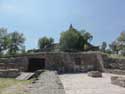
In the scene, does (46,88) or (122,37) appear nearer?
(46,88)

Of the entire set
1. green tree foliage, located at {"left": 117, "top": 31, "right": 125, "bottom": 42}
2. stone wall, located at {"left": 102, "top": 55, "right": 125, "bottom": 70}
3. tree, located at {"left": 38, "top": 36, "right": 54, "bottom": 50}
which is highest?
tree, located at {"left": 38, "top": 36, "right": 54, "bottom": 50}

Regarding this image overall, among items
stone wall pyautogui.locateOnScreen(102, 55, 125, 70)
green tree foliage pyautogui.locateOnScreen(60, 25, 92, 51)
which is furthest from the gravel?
green tree foliage pyautogui.locateOnScreen(60, 25, 92, 51)

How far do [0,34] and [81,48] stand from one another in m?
18.5

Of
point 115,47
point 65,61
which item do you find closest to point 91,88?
point 65,61

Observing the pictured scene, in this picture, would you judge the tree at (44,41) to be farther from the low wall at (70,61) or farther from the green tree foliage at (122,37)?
the low wall at (70,61)

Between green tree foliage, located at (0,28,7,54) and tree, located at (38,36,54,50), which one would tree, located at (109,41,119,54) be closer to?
tree, located at (38,36,54,50)

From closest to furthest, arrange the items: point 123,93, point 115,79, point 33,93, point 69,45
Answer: point 33,93 → point 123,93 → point 115,79 → point 69,45

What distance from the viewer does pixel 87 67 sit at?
21.7m

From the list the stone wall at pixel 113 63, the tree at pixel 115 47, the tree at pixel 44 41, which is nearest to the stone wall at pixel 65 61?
the stone wall at pixel 113 63

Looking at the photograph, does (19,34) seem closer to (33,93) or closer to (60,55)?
(60,55)

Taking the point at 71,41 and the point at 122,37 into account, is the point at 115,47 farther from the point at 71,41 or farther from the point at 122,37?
the point at 71,41

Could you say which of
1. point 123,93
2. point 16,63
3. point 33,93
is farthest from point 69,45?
point 33,93

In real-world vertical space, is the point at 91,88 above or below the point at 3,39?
below

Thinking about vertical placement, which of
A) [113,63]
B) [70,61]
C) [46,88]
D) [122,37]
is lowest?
[46,88]
